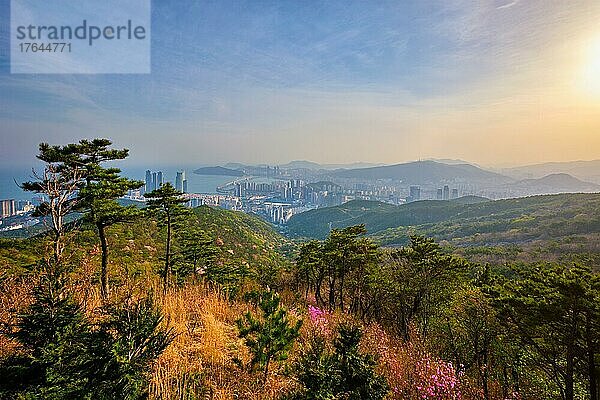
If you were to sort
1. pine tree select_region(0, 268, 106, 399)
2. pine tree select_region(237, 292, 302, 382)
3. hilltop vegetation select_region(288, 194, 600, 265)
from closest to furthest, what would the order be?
pine tree select_region(0, 268, 106, 399) < pine tree select_region(237, 292, 302, 382) < hilltop vegetation select_region(288, 194, 600, 265)

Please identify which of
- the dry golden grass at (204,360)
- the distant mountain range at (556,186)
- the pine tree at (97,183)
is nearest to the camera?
the dry golden grass at (204,360)

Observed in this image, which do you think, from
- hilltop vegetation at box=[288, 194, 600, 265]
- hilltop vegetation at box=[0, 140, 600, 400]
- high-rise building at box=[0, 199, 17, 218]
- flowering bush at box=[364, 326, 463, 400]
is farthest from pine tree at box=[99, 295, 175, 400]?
high-rise building at box=[0, 199, 17, 218]

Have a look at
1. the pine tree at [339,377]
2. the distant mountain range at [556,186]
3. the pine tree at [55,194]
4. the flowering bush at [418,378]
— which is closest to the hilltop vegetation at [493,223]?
the flowering bush at [418,378]

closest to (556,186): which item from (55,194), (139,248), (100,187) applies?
(139,248)

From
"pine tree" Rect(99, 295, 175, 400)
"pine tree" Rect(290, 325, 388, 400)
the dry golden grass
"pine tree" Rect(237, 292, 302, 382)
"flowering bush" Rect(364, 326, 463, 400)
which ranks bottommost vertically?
"flowering bush" Rect(364, 326, 463, 400)

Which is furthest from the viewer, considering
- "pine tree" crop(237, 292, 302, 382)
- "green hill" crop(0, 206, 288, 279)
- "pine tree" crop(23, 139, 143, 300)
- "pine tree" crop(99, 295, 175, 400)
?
"green hill" crop(0, 206, 288, 279)

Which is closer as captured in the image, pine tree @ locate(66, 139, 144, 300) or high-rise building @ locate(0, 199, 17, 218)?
pine tree @ locate(66, 139, 144, 300)

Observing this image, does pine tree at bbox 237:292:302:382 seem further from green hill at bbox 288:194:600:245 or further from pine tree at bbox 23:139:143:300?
green hill at bbox 288:194:600:245

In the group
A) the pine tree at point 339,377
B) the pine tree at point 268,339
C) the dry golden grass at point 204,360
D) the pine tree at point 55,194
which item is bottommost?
the dry golden grass at point 204,360

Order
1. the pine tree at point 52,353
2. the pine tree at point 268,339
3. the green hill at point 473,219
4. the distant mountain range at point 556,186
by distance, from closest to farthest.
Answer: the pine tree at point 52,353 < the pine tree at point 268,339 < the green hill at point 473,219 < the distant mountain range at point 556,186

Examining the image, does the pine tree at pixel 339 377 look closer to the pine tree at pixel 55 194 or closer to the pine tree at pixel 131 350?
the pine tree at pixel 131 350

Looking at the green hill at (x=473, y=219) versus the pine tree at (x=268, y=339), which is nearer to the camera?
the pine tree at (x=268, y=339)

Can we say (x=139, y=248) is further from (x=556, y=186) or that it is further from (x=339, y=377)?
(x=556, y=186)

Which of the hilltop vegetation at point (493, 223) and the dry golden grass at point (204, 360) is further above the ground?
the dry golden grass at point (204, 360)
